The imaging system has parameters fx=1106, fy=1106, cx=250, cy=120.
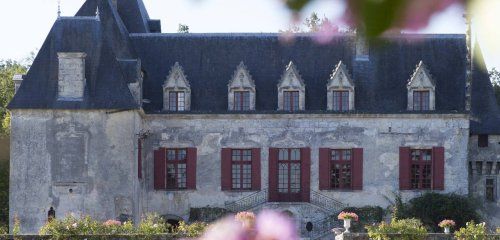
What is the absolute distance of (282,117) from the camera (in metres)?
33.0

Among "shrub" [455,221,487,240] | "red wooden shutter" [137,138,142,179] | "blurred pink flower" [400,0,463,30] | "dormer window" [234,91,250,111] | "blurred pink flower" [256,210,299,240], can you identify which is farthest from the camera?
"dormer window" [234,91,250,111]

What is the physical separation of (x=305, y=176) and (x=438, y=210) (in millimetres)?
4071

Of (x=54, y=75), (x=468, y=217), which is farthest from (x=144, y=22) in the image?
(x=468, y=217)

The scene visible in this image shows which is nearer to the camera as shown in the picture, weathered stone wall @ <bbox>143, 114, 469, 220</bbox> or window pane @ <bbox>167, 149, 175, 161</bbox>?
weathered stone wall @ <bbox>143, 114, 469, 220</bbox>

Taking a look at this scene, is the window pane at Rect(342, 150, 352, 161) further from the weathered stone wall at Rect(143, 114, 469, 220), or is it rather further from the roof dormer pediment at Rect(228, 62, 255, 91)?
the roof dormer pediment at Rect(228, 62, 255, 91)

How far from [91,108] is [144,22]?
6705mm

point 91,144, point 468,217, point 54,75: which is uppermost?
point 54,75

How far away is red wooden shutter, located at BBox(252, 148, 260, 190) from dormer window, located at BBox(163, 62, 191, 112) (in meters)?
2.39

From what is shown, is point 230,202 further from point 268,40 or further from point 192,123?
point 268,40

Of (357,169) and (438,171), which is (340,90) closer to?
(357,169)

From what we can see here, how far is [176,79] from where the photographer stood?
32469 millimetres

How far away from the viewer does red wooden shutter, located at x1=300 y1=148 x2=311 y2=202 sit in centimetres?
3269

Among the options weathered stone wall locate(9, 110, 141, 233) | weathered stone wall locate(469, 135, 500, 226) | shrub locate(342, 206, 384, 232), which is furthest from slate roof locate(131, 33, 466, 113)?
shrub locate(342, 206, 384, 232)

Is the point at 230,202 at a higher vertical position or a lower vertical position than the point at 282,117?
lower
